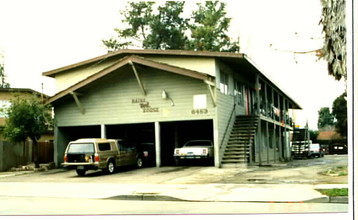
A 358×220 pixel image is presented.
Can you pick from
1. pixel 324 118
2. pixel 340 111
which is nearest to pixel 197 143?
pixel 324 118

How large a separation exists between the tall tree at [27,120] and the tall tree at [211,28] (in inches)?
235

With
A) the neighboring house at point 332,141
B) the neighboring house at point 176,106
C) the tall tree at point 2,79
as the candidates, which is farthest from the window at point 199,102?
the tall tree at point 2,79

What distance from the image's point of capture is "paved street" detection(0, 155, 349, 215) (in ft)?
28.0

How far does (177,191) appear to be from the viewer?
10.7 meters

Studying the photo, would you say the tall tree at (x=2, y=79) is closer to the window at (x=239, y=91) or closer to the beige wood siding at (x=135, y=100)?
the beige wood siding at (x=135, y=100)

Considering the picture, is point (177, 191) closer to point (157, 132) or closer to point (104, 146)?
point (157, 132)

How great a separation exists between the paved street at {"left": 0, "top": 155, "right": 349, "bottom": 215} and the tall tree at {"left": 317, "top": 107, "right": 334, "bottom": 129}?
0.62 meters

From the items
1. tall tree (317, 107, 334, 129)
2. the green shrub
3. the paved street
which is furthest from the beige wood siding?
the green shrub

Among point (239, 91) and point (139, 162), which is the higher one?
point (239, 91)

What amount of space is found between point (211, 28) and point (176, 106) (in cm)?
395

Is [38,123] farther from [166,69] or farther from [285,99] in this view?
[285,99]

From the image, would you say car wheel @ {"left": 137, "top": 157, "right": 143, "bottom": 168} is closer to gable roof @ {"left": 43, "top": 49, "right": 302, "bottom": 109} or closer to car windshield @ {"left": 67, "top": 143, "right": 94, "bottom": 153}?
car windshield @ {"left": 67, "top": 143, "right": 94, "bottom": 153}

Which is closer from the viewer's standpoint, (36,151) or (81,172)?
(81,172)

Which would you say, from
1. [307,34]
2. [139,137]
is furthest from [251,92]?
[307,34]
